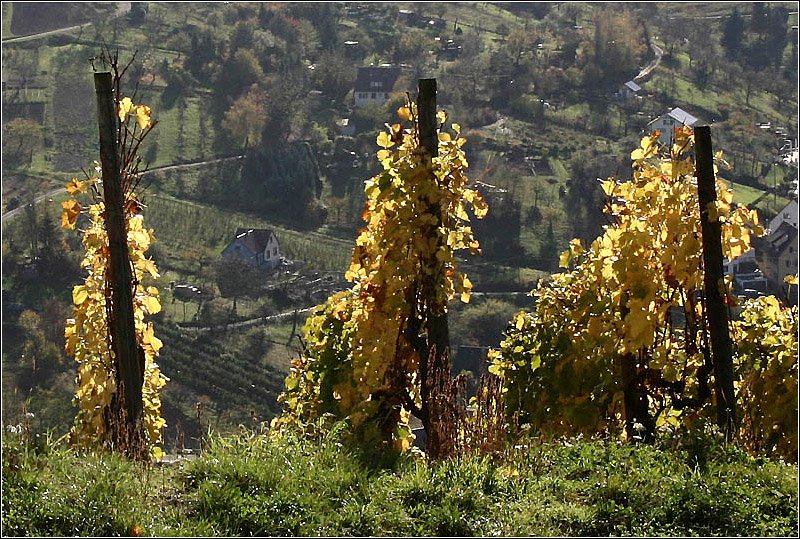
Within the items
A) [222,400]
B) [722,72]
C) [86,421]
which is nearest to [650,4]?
[722,72]

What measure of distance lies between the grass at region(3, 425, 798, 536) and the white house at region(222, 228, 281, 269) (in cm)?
5649

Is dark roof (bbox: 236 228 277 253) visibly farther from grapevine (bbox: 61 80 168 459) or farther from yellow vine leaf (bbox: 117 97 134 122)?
yellow vine leaf (bbox: 117 97 134 122)

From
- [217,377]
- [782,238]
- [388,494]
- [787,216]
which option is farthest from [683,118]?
[217,377]

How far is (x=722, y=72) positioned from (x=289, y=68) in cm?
4019

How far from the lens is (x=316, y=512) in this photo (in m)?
4.25

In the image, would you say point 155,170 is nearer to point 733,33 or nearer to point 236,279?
point 236,279

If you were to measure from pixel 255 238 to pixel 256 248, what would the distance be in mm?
990

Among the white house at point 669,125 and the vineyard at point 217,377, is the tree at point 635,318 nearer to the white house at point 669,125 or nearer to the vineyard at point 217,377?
the white house at point 669,125

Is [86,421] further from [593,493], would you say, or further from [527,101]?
[527,101]

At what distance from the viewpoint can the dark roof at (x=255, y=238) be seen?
208 ft

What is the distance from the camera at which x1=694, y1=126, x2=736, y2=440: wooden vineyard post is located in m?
5.77

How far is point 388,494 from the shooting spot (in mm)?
4402

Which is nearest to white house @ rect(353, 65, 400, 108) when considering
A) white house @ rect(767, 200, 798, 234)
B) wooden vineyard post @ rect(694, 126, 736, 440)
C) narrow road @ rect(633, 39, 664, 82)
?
narrow road @ rect(633, 39, 664, 82)

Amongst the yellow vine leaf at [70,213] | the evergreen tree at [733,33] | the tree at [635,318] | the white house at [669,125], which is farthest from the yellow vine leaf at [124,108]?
the evergreen tree at [733,33]
